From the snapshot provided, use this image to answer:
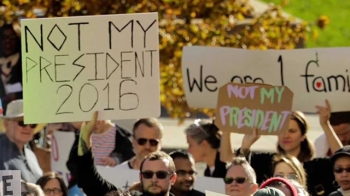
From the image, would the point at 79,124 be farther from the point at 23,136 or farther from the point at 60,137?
the point at 60,137

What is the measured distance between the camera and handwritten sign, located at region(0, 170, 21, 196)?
7023 millimetres

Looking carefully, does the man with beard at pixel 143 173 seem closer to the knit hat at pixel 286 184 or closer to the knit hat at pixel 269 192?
the knit hat at pixel 286 184

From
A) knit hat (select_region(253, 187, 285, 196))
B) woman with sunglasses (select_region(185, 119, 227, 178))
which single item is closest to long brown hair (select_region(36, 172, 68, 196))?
woman with sunglasses (select_region(185, 119, 227, 178))

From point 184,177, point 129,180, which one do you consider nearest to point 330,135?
point 184,177

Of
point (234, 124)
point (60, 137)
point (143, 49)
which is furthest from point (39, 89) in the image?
point (60, 137)

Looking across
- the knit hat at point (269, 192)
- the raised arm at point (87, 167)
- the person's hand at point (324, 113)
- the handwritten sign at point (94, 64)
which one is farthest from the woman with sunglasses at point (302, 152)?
the knit hat at point (269, 192)

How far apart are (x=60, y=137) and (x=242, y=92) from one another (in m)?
1.93

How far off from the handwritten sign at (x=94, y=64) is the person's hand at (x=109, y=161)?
1740mm

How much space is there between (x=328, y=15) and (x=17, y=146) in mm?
15318

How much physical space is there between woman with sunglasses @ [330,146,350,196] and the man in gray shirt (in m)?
2.23

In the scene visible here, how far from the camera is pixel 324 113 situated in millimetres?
9031

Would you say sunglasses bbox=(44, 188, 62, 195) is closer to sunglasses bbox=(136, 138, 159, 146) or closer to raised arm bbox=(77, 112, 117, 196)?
raised arm bbox=(77, 112, 117, 196)

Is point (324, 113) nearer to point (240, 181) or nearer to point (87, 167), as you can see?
point (240, 181)

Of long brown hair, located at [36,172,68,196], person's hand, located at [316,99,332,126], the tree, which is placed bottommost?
long brown hair, located at [36,172,68,196]
